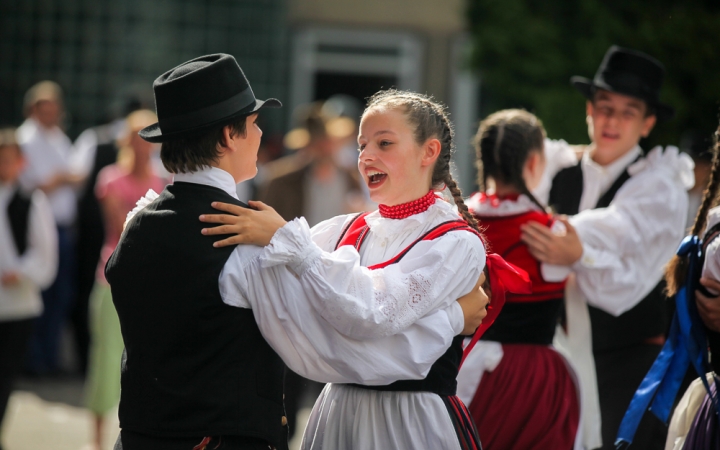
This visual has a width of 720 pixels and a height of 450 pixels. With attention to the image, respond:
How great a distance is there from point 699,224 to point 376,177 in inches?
48.3

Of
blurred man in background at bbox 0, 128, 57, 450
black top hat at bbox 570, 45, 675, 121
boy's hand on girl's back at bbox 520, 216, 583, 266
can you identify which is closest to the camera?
boy's hand on girl's back at bbox 520, 216, 583, 266

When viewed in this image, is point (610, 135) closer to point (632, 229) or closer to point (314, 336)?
point (632, 229)

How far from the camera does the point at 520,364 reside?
11.1ft

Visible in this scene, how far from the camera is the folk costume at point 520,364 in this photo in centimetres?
330

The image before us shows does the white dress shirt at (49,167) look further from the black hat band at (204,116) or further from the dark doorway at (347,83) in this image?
the black hat band at (204,116)

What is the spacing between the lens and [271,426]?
8.16 feet

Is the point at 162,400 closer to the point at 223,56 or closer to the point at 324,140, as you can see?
the point at 223,56

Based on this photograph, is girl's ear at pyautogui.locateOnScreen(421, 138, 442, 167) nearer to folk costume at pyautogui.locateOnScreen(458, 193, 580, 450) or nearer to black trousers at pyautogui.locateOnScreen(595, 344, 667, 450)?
folk costume at pyautogui.locateOnScreen(458, 193, 580, 450)

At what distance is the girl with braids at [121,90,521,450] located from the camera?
245 cm

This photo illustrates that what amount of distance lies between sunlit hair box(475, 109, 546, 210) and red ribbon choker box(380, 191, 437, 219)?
2.37 feet

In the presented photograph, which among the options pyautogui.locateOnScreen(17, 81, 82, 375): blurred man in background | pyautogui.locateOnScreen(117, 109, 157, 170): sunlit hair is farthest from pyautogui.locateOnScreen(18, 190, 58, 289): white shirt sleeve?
pyautogui.locateOnScreen(17, 81, 82, 375): blurred man in background

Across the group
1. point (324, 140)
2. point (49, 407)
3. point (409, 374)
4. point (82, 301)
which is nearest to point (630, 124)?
point (409, 374)

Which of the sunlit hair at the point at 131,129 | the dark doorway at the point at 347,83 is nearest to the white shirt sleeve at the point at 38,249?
the sunlit hair at the point at 131,129

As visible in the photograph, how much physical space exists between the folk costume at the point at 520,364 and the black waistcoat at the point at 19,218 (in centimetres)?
377
